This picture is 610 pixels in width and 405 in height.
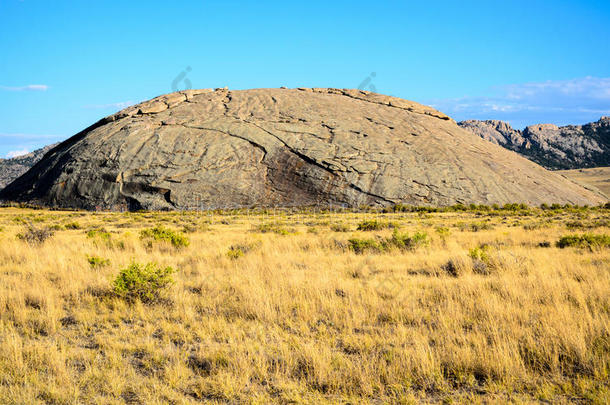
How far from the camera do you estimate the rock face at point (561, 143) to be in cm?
15850

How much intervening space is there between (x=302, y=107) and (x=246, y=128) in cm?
937

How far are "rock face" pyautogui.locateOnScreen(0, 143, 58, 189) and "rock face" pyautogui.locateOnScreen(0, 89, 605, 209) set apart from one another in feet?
217

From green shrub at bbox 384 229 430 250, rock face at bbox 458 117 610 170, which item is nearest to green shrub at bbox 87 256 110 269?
green shrub at bbox 384 229 430 250

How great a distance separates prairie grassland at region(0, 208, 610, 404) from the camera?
4.75 meters

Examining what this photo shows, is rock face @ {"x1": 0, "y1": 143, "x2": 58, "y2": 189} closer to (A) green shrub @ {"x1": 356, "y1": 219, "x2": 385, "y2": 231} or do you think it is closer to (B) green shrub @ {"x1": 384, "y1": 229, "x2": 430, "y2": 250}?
(A) green shrub @ {"x1": 356, "y1": 219, "x2": 385, "y2": 231}

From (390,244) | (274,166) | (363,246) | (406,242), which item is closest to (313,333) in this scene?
(363,246)

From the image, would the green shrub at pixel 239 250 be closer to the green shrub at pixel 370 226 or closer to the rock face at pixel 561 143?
the green shrub at pixel 370 226

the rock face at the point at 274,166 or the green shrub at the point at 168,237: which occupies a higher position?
the rock face at the point at 274,166

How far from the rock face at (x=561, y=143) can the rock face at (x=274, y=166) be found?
127790mm

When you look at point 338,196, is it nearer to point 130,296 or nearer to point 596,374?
point 130,296

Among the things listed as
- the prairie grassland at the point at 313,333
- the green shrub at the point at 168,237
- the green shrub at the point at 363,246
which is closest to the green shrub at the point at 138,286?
the prairie grassland at the point at 313,333

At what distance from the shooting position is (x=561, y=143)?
174875 mm

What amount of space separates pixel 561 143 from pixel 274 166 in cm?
17499

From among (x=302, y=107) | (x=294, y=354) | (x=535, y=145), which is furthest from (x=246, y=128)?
(x=535, y=145)
